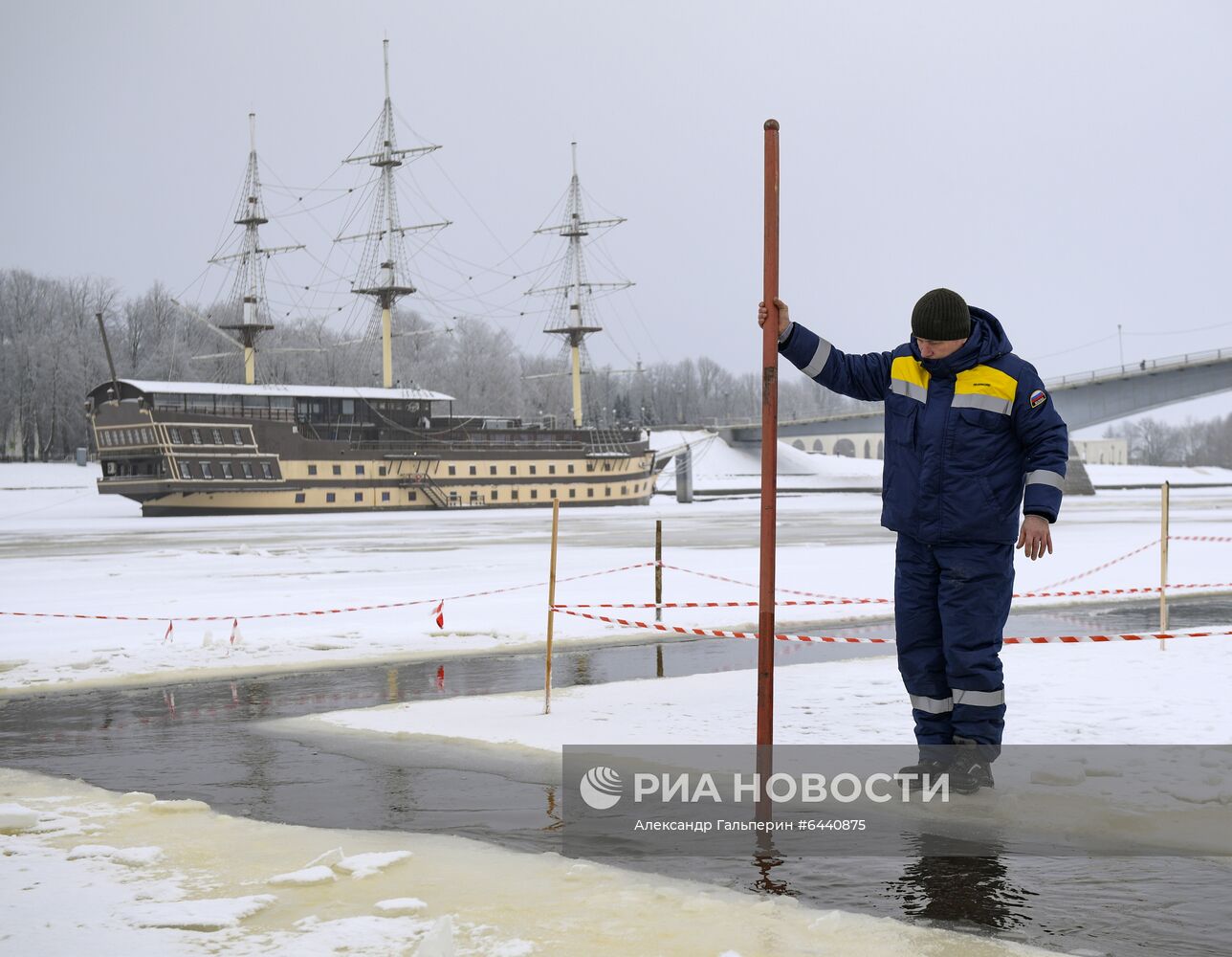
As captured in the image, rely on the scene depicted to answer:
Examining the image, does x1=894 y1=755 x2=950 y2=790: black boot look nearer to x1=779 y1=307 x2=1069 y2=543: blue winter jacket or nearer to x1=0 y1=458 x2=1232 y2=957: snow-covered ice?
x1=0 y1=458 x2=1232 y2=957: snow-covered ice

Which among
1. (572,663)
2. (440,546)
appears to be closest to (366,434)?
(440,546)

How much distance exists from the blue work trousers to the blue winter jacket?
11cm

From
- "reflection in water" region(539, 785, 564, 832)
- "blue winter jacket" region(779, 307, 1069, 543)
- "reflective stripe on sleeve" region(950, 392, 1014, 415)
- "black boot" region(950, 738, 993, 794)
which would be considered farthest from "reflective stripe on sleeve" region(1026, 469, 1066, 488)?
"reflection in water" region(539, 785, 564, 832)

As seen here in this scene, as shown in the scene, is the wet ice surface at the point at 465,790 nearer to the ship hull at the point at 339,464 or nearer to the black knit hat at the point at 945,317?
the black knit hat at the point at 945,317

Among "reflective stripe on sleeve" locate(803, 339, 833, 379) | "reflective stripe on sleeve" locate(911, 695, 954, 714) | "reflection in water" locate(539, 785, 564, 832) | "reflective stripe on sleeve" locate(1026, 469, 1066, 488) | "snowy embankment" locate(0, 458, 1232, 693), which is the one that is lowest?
"snowy embankment" locate(0, 458, 1232, 693)

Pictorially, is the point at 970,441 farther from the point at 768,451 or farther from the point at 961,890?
the point at 961,890

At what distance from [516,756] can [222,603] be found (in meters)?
9.81

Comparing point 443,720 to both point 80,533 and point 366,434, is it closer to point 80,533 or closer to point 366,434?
point 80,533

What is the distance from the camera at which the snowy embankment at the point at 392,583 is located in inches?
470

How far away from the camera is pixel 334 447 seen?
2266 inches

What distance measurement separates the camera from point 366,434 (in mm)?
60469

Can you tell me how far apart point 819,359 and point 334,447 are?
176ft

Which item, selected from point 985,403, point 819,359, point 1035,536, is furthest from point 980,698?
point 819,359

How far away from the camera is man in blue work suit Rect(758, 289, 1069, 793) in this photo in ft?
18.5
